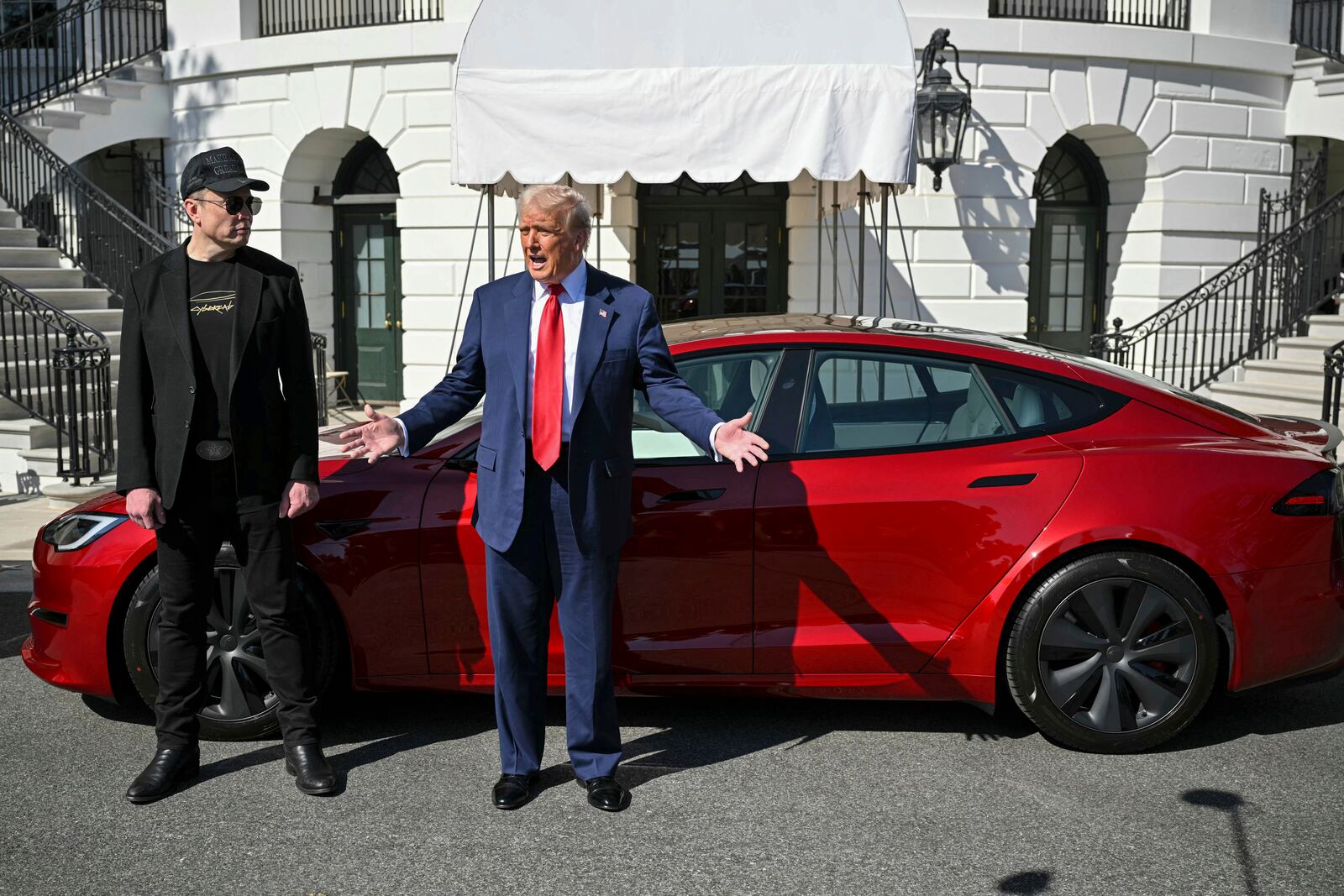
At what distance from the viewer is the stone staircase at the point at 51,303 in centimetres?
1033

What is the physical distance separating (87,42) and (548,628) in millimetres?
16502

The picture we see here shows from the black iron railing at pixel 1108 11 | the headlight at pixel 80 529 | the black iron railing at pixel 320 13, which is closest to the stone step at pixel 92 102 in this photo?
the black iron railing at pixel 320 13

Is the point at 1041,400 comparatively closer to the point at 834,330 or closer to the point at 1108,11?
the point at 834,330

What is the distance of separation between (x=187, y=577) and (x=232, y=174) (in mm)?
1290

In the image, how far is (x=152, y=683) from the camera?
440 centimetres

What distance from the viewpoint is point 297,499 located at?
4039 millimetres

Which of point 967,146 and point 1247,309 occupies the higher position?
point 967,146

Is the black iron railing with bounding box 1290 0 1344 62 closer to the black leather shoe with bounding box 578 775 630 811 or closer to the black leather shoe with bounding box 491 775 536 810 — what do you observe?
the black leather shoe with bounding box 578 775 630 811

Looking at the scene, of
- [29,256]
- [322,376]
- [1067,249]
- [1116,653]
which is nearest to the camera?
[1116,653]

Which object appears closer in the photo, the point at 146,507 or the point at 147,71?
the point at 146,507

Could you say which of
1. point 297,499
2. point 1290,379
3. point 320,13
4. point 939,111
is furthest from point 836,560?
point 320,13

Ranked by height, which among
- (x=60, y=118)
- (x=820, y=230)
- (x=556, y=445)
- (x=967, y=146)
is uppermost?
(x=60, y=118)

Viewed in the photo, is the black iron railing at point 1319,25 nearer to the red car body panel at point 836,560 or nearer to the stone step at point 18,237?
the red car body panel at point 836,560

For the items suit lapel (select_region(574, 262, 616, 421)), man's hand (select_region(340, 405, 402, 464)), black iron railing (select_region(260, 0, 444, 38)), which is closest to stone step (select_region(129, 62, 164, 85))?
black iron railing (select_region(260, 0, 444, 38))
